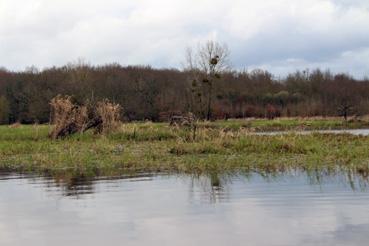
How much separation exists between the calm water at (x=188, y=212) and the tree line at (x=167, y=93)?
42640mm

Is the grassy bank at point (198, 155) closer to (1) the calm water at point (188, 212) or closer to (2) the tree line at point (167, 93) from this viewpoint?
(1) the calm water at point (188, 212)

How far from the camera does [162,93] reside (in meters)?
73.8

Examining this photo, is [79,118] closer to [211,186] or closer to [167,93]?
[211,186]

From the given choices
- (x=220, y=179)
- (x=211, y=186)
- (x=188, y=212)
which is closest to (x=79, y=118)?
(x=220, y=179)

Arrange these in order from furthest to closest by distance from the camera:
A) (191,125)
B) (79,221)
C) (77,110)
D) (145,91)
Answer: (145,91) < (77,110) < (191,125) < (79,221)

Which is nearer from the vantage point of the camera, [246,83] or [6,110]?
[6,110]

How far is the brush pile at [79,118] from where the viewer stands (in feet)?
99.1

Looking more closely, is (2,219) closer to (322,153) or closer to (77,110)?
(322,153)

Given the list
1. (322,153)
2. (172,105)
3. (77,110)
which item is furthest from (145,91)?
(322,153)

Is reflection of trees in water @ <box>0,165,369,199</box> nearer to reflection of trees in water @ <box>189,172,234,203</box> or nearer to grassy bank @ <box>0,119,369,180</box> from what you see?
reflection of trees in water @ <box>189,172,234,203</box>

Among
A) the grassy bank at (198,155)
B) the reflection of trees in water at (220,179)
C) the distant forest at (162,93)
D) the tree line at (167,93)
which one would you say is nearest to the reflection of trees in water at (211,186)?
the reflection of trees in water at (220,179)

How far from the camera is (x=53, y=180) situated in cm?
1591

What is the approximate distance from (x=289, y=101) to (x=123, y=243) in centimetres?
6858

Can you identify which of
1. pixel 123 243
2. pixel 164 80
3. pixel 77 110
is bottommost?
pixel 123 243
